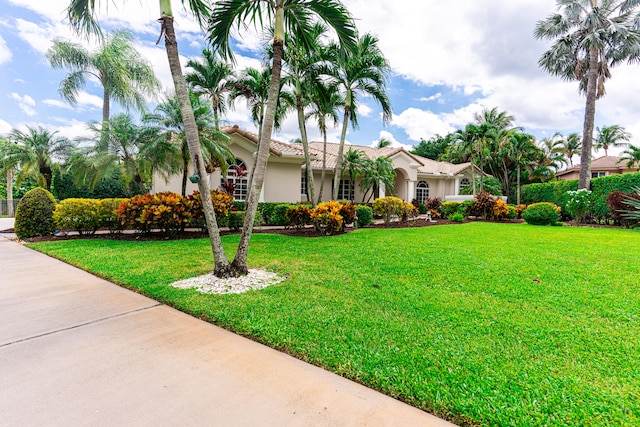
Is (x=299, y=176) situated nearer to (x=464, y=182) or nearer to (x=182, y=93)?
(x=182, y=93)

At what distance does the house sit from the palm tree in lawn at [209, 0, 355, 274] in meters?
8.57

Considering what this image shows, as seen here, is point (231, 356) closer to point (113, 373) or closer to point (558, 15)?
point (113, 373)

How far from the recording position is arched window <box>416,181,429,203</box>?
28027mm

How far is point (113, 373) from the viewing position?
2.59 meters

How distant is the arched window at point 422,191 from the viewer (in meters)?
28.0

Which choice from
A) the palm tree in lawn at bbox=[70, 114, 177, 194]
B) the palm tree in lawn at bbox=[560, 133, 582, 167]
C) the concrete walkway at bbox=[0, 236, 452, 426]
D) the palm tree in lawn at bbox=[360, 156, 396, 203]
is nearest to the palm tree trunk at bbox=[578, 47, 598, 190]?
the palm tree in lawn at bbox=[360, 156, 396, 203]

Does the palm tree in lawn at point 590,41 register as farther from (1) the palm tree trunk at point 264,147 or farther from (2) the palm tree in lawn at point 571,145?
(1) the palm tree trunk at point 264,147

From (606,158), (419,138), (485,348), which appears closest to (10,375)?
(485,348)

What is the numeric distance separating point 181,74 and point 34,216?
1006 centimetres

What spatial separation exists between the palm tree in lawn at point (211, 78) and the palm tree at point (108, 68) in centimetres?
759

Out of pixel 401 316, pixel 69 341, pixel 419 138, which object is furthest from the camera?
pixel 419 138

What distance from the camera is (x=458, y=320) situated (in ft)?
11.8

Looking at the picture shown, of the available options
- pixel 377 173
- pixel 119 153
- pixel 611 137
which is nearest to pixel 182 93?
pixel 119 153

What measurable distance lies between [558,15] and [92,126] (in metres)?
29.1
